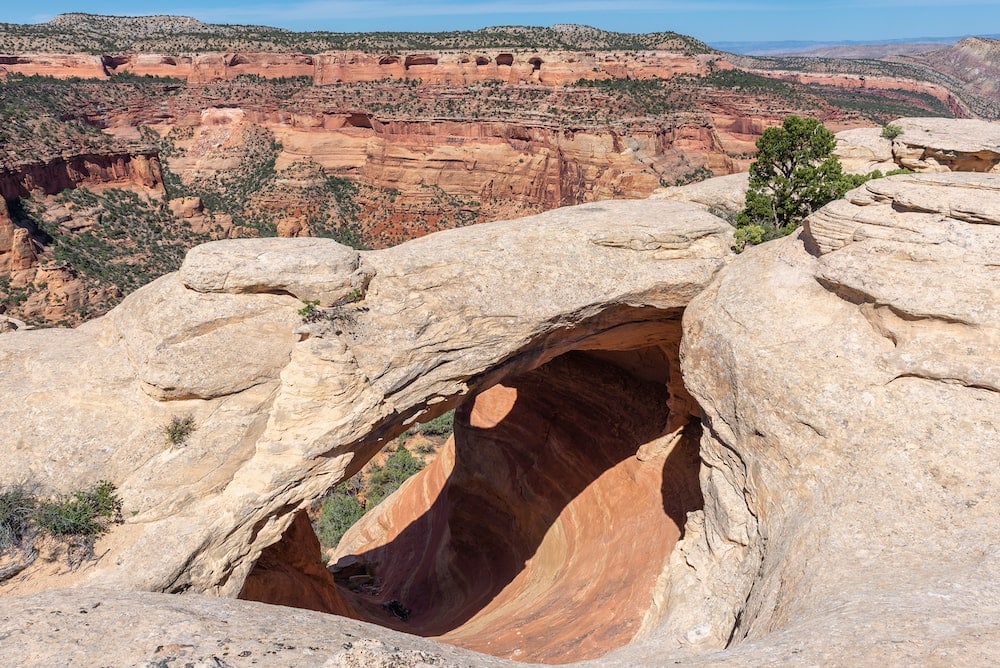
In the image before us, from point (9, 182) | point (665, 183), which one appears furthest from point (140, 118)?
point (665, 183)

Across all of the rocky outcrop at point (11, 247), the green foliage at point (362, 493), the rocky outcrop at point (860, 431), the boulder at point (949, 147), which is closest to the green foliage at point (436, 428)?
the green foliage at point (362, 493)

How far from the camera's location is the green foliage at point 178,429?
1399cm

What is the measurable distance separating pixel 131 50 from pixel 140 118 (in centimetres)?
1927

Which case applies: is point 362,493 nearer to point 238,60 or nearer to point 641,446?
point 641,446

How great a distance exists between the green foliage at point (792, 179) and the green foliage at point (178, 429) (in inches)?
667

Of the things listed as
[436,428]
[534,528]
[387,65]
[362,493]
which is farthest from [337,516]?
[387,65]

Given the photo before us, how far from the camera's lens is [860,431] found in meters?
11.7

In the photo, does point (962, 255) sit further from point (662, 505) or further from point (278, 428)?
point (278, 428)

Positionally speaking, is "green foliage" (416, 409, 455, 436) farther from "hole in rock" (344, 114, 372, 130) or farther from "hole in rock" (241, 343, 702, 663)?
"hole in rock" (344, 114, 372, 130)

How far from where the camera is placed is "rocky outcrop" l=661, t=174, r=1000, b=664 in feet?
29.0

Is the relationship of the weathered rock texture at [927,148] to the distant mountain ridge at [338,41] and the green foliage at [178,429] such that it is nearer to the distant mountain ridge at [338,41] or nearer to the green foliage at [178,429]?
the green foliage at [178,429]

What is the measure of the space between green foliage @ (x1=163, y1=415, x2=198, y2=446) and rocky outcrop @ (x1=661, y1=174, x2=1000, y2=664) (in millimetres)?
11228

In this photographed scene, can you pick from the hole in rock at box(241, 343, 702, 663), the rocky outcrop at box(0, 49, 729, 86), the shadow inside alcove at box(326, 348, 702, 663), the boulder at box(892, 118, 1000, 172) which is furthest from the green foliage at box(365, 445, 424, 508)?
the rocky outcrop at box(0, 49, 729, 86)

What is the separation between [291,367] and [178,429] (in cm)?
278
